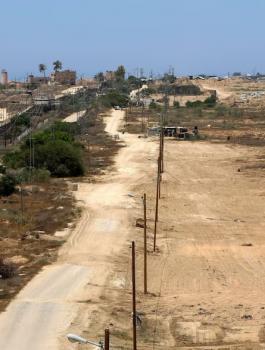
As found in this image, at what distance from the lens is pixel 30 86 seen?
13525cm

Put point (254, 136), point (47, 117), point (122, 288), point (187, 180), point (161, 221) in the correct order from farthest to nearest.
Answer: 1. point (47, 117)
2. point (254, 136)
3. point (187, 180)
4. point (161, 221)
5. point (122, 288)

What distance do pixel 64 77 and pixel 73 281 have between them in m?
139

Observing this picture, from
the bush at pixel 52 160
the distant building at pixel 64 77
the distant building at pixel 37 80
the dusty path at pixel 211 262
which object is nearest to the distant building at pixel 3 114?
the bush at pixel 52 160

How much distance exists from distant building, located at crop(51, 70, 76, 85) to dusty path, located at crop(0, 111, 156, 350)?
12024 centimetres

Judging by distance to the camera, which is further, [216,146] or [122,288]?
[216,146]

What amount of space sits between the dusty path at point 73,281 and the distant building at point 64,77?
120 metres

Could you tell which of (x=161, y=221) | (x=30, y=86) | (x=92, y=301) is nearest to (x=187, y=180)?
(x=161, y=221)

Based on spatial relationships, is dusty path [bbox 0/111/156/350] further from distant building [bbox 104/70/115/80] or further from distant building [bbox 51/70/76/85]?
distant building [bbox 104/70/115/80]

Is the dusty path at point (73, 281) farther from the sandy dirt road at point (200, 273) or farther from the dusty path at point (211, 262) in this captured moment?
the dusty path at point (211, 262)

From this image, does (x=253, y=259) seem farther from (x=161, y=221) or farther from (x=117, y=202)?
(x=117, y=202)

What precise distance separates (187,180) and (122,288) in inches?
891

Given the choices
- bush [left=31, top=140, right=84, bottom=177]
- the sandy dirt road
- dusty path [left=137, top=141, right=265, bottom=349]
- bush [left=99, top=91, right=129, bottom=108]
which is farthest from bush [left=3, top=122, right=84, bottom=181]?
bush [left=99, top=91, right=129, bottom=108]

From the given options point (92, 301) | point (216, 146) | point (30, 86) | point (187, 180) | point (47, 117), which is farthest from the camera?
point (30, 86)

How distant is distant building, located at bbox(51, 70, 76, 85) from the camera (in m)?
154
